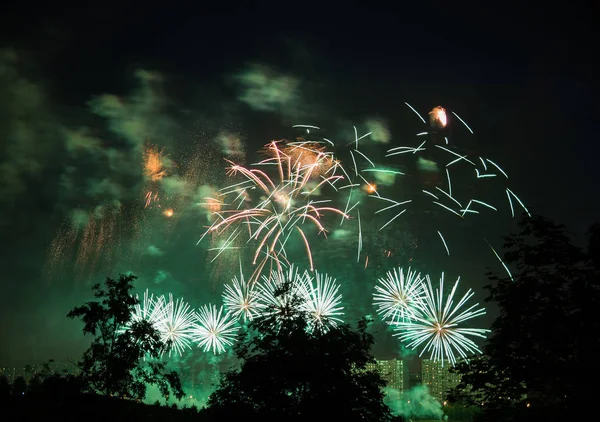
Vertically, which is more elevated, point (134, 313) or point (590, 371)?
point (134, 313)

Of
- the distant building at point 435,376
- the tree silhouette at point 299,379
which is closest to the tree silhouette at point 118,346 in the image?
the tree silhouette at point 299,379

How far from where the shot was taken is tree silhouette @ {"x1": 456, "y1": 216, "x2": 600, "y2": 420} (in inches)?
472

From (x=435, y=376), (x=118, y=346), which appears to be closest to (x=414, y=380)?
(x=435, y=376)

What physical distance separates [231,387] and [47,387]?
7156 mm

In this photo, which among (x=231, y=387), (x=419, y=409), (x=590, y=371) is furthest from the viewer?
(x=419, y=409)

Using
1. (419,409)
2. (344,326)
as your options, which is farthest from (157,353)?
(419,409)

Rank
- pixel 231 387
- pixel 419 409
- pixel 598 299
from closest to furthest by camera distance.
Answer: pixel 598 299, pixel 231 387, pixel 419 409

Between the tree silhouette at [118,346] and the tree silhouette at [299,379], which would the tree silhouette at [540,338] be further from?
the tree silhouette at [118,346]

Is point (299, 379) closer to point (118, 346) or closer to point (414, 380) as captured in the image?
point (118, 346)

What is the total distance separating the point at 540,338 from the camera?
13750 millimetres

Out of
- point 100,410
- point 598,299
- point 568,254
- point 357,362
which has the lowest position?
point 100,410

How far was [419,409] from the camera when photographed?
339ft

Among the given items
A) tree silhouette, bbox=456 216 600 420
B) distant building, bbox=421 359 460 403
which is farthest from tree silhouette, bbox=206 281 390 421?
distant building, bbox=421 359 460 403

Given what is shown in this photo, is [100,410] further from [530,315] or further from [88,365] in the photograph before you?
[530,315]
